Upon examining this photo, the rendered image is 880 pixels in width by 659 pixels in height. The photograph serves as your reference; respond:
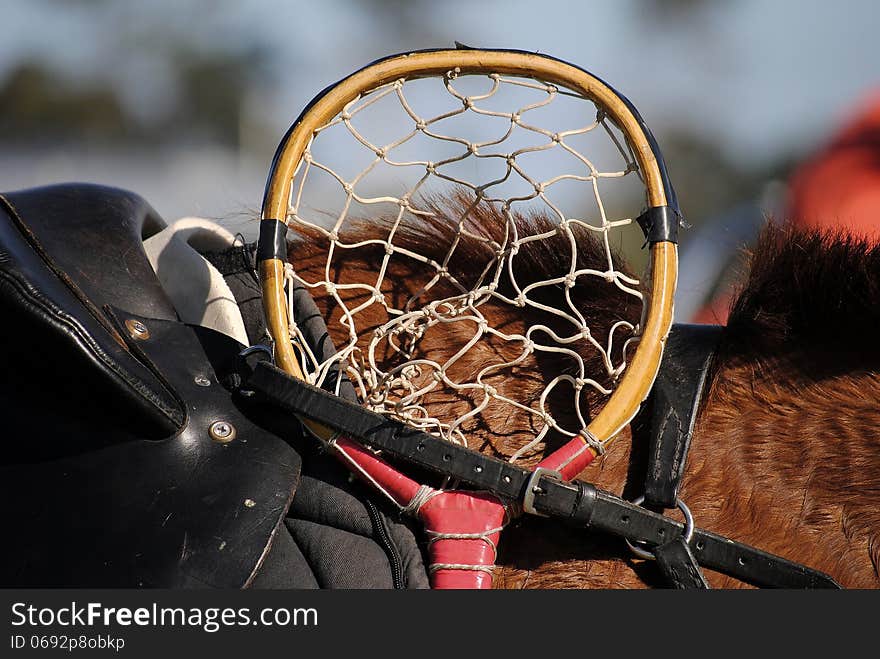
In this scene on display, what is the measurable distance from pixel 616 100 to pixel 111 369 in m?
0.81

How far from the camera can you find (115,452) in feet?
4.12

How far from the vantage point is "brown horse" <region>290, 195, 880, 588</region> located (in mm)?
1290

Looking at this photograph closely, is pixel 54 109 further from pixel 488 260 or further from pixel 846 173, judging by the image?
pixel 488 260

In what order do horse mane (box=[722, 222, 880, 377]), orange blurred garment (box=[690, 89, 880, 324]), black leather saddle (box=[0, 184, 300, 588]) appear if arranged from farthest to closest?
1. orange blurred garment (box=[690, 89, 880, 324])
2. horse mane (box=[722, 222, 880, 377])
3. black leather saddle (box=[0, 184, 300, 588])

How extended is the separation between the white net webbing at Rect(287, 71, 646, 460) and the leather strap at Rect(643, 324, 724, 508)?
0.07 metres

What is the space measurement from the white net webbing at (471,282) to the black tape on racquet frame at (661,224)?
54 mm

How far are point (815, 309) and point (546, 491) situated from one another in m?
0.53

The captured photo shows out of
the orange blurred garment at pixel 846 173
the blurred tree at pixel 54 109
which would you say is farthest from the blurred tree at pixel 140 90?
the orange blurred garment at pixel 846 173

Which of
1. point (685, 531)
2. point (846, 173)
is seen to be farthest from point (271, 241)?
point (846, 173)

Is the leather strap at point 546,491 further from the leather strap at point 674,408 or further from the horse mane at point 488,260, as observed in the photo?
the horse mane at point 488,260

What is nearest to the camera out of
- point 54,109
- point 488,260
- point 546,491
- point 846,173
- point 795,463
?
point 546,491

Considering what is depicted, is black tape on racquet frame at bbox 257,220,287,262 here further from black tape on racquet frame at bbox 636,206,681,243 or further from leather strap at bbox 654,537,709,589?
leather strap at bbox 654,537,709,589

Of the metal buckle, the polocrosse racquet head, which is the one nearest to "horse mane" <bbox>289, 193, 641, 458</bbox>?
the polocrosse racquet head

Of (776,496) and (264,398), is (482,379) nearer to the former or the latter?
(264,398)
